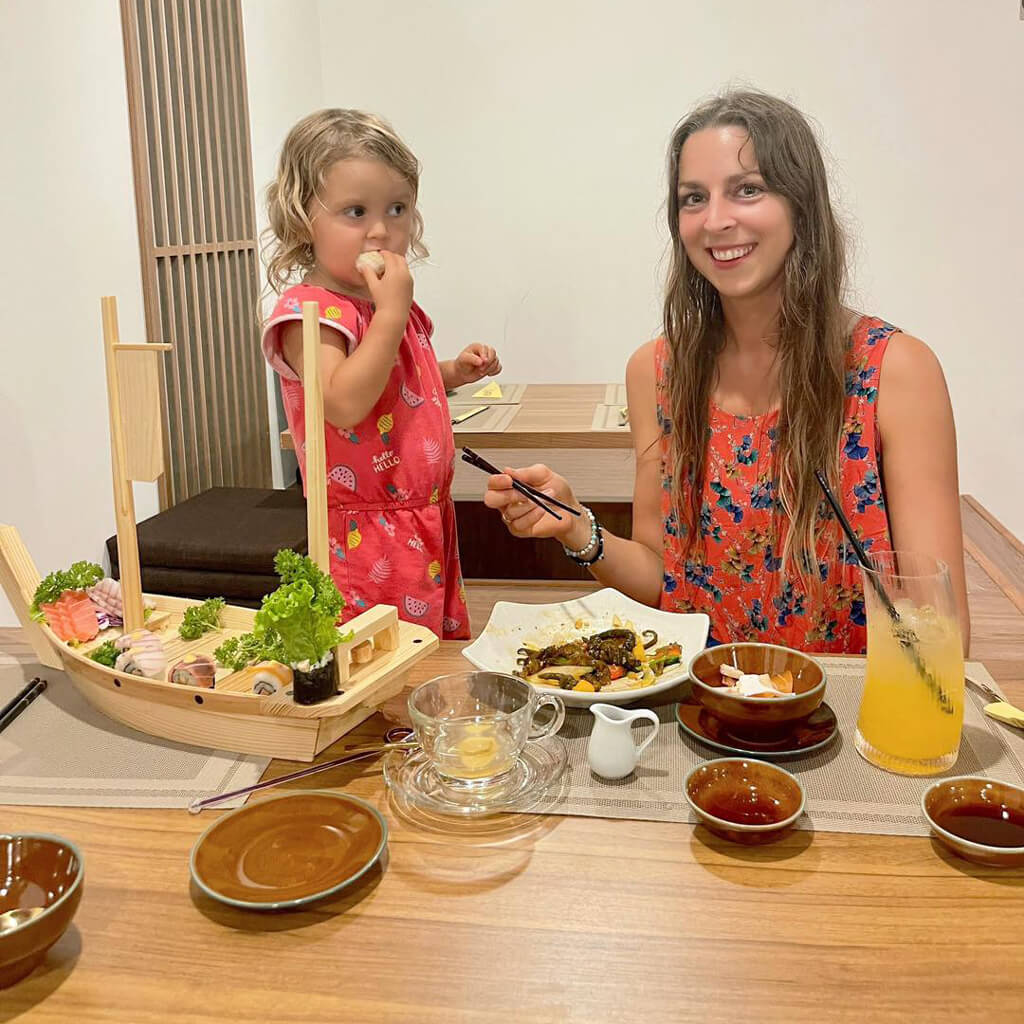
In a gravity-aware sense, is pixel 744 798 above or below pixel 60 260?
below

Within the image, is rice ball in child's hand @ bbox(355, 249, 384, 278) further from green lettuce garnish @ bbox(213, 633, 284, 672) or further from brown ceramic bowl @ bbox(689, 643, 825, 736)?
brown ceramic bowl @ bbox(689, 643, 825, 736)

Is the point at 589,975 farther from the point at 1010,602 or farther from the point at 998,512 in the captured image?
the point at 998,512

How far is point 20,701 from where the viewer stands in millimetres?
1198

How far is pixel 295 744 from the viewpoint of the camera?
41.9 inches

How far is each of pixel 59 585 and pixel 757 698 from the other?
2.61 feet

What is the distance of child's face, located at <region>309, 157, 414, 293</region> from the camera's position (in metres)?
1.64

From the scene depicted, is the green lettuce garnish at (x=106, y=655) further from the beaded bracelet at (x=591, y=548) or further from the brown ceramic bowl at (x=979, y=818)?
the brown ceramic bowl at (x=979, y=818)

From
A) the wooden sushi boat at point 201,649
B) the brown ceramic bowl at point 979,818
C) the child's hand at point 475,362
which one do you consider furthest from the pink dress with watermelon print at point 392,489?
the brown ceramic bowl at point 979,818

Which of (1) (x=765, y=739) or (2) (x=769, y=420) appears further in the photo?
(2) (x=769, y=420)

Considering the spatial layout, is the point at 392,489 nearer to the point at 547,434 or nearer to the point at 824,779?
the point at 824,779

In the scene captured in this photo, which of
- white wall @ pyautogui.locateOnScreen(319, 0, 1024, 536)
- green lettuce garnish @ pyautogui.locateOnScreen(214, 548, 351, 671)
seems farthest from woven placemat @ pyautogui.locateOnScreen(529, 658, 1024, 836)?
white wall @ pyautogui.locateOnScreen(319, 0, 1024, 536)

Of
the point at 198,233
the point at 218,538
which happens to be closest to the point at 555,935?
the point at 218,538

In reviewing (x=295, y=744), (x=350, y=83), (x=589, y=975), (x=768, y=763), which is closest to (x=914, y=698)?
(x=768, y=763)

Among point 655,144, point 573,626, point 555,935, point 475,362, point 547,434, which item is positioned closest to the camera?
point 555,935
